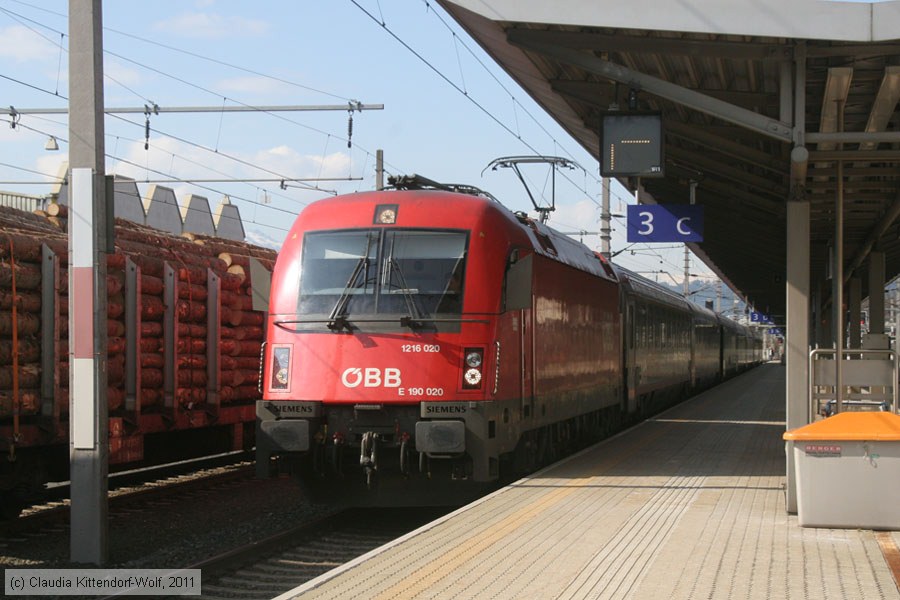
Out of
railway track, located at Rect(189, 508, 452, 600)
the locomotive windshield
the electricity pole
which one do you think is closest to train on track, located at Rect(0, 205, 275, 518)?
the electricity pole

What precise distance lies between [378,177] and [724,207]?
33.6ft

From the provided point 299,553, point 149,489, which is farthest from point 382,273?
point 149,489

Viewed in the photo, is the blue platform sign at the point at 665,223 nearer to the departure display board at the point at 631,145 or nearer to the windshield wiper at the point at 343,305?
the departure display board at the point at 631,145

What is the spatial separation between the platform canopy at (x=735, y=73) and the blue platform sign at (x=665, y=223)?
759mm

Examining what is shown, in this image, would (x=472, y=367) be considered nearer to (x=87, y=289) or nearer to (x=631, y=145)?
(x=631, y=145)

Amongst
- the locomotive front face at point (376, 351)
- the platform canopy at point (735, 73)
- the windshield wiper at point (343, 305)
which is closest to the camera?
the platform canopy at point (735, 73)

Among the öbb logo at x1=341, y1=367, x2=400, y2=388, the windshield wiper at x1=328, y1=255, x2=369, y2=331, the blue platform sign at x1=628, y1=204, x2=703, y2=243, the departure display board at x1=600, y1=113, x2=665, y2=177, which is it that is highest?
the departure display board at x1=600, y1=113, x2=665, y2=177

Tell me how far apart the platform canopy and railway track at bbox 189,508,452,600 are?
4.92 meters

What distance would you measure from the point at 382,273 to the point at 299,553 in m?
2.79

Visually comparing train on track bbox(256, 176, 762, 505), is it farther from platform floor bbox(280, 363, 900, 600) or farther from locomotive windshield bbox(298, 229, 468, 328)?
platform floor bbox(280, 363, 900, 600)

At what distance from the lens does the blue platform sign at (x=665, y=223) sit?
619 inches

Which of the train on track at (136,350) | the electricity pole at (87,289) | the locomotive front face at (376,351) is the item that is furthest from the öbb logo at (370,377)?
the electricity pole at (87,289)

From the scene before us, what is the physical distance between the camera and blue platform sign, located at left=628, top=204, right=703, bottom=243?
15.7 meters

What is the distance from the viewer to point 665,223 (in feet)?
52.9
